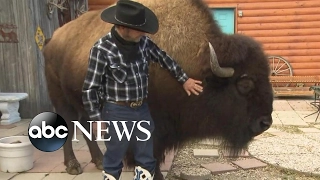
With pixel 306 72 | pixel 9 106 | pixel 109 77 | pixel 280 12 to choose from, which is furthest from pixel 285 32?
pixel 109 77

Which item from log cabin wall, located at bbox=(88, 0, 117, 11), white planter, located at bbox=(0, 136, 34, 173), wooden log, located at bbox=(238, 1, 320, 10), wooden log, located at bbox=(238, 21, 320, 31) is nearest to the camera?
white planter, located at bbox=(0, 136, 34, 173)

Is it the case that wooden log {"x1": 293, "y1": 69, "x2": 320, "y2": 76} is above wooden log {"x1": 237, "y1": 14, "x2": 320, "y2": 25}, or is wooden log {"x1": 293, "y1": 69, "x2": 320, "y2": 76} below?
below

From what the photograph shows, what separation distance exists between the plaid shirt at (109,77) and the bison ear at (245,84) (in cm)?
101

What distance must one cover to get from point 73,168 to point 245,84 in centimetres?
236

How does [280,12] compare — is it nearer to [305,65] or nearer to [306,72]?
[305,65]

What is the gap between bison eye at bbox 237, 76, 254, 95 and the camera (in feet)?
11.7

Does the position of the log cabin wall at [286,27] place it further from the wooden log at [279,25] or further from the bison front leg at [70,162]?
the bison front leg at [70,162]

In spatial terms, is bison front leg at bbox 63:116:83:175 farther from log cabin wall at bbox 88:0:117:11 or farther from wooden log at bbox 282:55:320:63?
wooden log at bbox 282:55:320:63

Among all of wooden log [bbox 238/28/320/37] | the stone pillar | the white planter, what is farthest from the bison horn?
wooden log [bbox 238/28/320/37]

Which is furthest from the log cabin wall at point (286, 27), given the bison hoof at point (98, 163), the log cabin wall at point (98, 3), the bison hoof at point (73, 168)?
the bison hoof at point (73, 168)

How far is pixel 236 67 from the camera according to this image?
11.9 ft

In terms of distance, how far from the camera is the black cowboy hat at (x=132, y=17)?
286cm

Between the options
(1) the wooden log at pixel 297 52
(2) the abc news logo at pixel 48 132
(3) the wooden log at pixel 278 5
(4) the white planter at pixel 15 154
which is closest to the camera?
(2) the abc news logo at pixel 48 132

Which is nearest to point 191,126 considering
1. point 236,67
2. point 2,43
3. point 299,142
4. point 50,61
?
point 236,67
